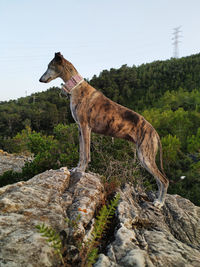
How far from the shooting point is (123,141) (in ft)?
31.6

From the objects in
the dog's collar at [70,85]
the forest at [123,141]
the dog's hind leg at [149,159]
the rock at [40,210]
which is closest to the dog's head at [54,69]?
the dog's collar at [70,85]

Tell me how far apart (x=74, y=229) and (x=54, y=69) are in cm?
353

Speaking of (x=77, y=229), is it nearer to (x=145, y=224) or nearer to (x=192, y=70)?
(x=145, y=224)

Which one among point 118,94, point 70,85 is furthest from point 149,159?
point 118,94

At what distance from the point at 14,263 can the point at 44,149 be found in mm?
7925

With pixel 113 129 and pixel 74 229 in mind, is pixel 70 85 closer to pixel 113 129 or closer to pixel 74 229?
pixel 113 129

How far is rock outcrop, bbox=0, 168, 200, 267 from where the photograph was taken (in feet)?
6.43

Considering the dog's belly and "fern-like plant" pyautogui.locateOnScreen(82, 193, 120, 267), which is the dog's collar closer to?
the dog's belly

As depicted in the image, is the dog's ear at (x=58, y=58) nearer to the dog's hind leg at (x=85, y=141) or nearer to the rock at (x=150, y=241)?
the dog's hind leg at (x=85, y=141)

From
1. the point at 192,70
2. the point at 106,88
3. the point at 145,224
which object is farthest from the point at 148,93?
the point at 145,224

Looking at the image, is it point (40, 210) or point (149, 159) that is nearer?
point (40, 210)

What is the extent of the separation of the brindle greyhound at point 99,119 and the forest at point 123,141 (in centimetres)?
58

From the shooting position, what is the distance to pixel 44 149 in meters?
9.38

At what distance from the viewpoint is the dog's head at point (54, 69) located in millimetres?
4430
